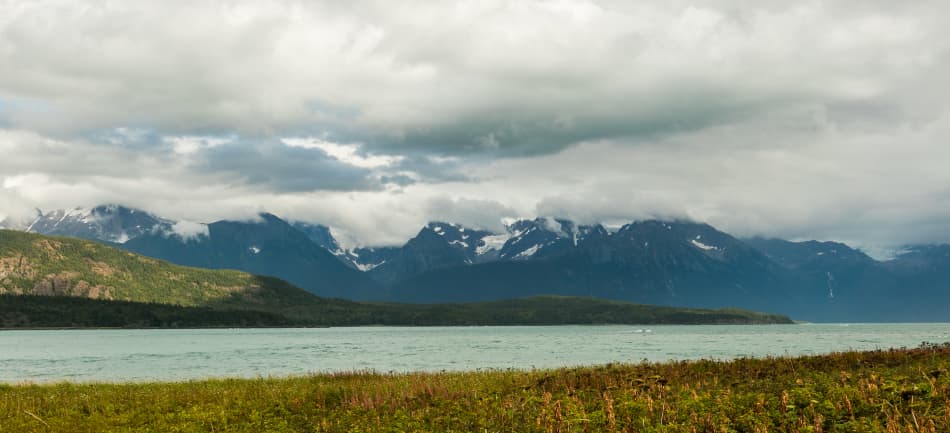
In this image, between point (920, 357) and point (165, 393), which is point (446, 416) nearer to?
point (165, 393)

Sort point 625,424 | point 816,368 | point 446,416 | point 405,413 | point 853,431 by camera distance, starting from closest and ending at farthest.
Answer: point 853,431
point 625,424
point 446,416
point 405,413
point 816,368

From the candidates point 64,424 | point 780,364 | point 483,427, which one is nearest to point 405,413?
point 483,427

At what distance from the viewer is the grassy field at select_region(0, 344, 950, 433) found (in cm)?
2164

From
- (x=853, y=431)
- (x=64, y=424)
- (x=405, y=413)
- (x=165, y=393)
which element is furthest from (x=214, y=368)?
(x=853, y=431)

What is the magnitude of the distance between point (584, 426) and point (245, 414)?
1497 centimetres

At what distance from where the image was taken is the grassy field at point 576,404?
2164 centimetres

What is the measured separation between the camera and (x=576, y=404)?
86.1ft

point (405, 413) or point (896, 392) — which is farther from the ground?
point (896, 392)

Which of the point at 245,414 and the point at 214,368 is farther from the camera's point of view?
the point at 214,368

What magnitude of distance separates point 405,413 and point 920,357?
29.6 metres

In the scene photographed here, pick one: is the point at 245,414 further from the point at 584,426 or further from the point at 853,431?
the point at 853,431

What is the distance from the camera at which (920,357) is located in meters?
40.1

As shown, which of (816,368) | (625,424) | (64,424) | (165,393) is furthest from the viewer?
(165,393)

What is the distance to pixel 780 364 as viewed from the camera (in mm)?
38656
